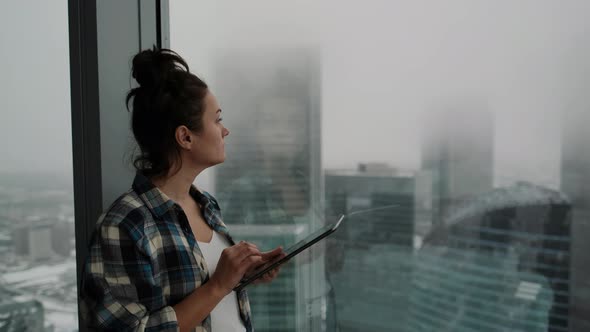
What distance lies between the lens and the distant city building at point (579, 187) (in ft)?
3.37

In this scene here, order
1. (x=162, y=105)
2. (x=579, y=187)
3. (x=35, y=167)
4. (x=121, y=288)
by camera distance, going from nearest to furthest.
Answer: (x=121, y=288) → (x=162, y=105) → (x=579, y=187) → (x=35, y=167)

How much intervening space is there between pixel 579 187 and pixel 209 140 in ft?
2.52

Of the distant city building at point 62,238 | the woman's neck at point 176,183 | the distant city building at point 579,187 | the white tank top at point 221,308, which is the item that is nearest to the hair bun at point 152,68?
the woman's neck at point 176,183

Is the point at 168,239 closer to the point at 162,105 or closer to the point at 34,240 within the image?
the point at 162,105

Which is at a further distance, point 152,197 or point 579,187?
point 579,187

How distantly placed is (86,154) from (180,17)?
490 millimetres

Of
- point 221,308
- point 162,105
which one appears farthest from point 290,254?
point 162,105

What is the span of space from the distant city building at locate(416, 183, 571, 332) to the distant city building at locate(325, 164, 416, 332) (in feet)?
0.18

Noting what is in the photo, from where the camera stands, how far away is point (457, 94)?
1142 millimetres

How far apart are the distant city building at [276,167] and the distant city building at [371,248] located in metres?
0.06

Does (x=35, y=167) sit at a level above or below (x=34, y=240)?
above

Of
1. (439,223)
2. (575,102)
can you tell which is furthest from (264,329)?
(575,102)

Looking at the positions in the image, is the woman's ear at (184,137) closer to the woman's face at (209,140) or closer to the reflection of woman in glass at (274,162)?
the woman's face at (209,140)

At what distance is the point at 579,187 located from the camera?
3.38ft
